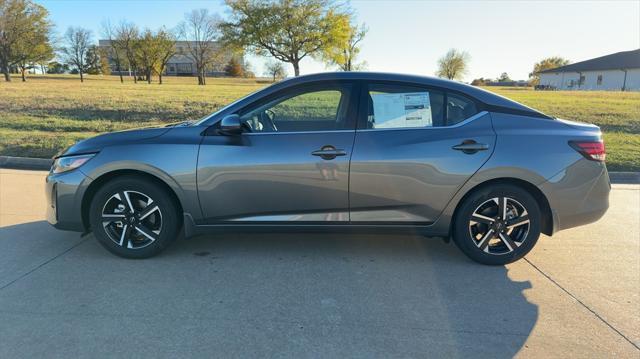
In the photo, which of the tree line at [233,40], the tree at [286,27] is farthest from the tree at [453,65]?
the tree at [286,27]

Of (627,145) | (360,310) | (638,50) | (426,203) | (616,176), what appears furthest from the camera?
(638,50)

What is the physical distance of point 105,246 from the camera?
3.99 meters

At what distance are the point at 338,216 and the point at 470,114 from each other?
1448mm

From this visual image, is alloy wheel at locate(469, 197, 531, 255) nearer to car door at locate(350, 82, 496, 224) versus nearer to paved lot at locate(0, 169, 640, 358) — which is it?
paved lot at locate(0, 169, 640, 358)

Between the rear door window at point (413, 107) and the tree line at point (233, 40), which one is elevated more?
the tree line at point (233, 40)

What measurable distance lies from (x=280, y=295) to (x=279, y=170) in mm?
1027

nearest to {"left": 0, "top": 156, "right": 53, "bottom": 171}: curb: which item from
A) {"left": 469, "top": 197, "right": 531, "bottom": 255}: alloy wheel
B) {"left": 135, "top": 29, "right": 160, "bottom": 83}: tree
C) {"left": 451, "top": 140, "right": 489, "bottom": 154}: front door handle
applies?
{"left": 451, "top": 140, "right": 489, "bottom": 154}: front door handle

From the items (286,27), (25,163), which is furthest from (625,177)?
(286,27)

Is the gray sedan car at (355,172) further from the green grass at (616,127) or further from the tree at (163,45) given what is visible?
the tree at (163,45)

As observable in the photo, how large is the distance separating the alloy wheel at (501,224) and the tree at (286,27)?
36491 millimetres

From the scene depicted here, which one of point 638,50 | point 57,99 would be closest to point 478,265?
point 57,99

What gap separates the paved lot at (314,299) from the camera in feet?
9.09

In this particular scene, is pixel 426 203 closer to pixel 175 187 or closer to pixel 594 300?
pixel 594 300

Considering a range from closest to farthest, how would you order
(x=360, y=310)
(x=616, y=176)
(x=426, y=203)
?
(x=360, y=310) < (x=426, y=203) < (x=616, y=176)
